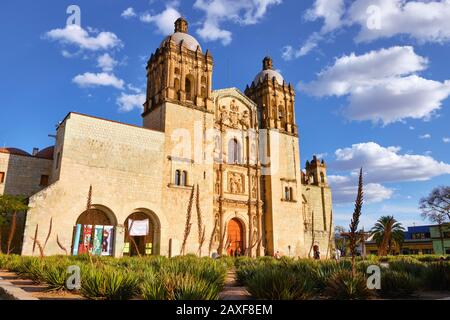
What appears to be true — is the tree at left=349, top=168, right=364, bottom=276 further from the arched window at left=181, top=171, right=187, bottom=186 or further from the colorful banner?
the arched window at left=181, top=171, right=187, bottom=186

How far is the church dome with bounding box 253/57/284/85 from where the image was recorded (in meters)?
35.7

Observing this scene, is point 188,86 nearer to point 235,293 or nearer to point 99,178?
point 99,178

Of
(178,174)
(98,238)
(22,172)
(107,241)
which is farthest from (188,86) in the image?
(98,238)

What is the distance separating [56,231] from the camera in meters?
19.3

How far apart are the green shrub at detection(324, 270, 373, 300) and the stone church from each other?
28.4 ft

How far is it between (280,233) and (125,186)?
46.5 ft

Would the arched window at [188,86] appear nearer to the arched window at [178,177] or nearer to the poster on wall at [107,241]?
the arched window at [178,177]

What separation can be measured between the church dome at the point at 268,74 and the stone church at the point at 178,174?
0.48ft

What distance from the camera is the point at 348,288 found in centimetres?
700

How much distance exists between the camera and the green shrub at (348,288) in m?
6.98

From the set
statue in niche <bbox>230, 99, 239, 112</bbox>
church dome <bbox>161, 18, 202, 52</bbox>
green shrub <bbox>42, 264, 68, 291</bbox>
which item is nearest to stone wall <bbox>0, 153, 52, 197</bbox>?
church dome <bbox>161, 18, 202, 52</bbox>

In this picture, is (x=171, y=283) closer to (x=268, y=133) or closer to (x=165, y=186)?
(x=165, y=186)

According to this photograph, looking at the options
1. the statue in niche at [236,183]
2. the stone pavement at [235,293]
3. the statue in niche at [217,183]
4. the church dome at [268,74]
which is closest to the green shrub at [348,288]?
the stone pavement at [235,293]
